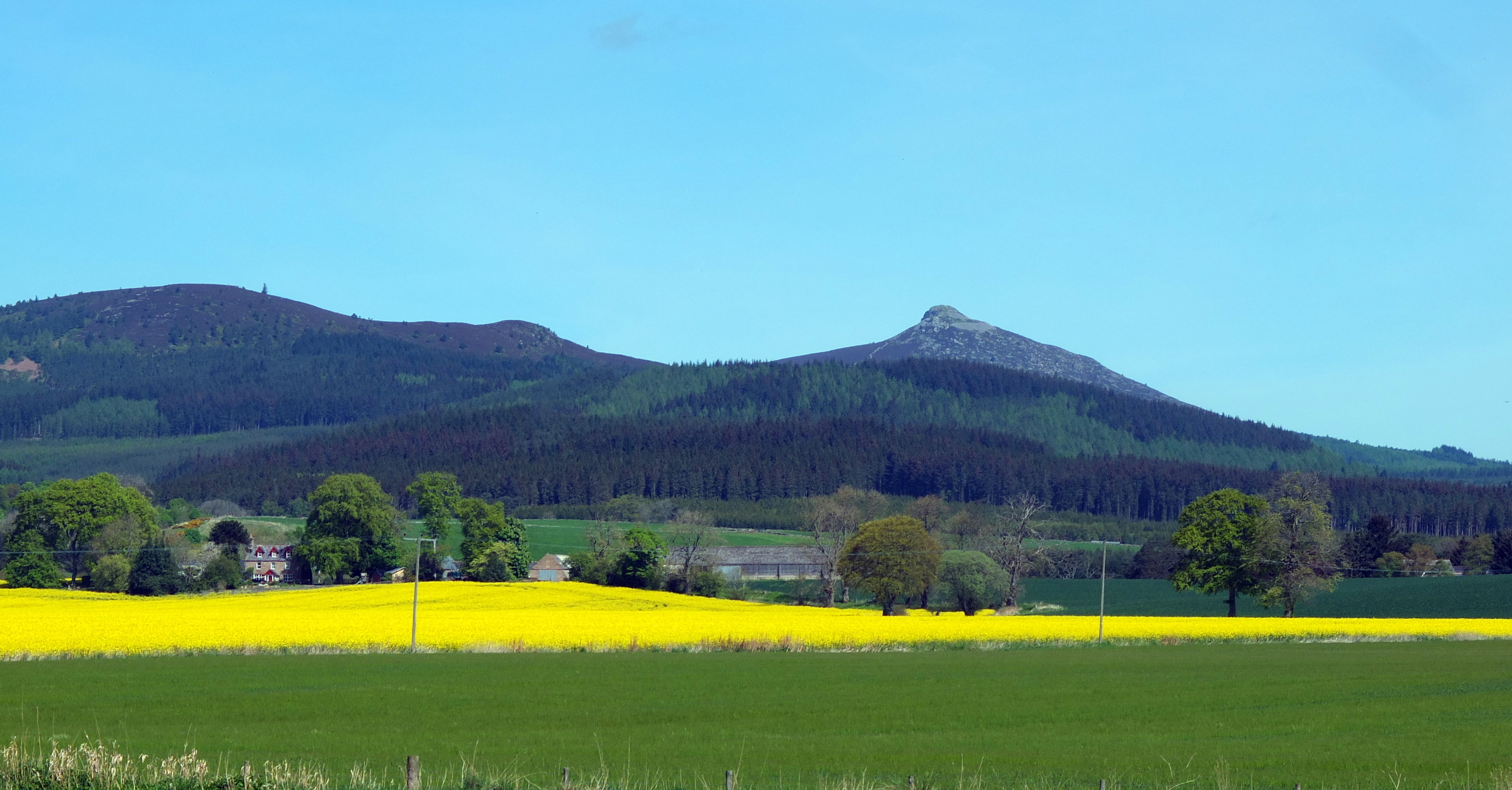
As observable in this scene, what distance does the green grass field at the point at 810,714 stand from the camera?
78.1 feet

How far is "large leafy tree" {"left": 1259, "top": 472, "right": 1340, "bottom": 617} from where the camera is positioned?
7950cm

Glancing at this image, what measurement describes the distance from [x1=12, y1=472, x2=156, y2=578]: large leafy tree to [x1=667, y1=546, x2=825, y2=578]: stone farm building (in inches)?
1907

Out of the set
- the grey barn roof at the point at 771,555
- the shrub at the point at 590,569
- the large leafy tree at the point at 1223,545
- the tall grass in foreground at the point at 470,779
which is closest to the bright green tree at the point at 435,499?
the shrub at the point at 590,569

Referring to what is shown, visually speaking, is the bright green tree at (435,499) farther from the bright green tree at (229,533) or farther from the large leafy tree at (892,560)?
the large leafy tree at (892,560)

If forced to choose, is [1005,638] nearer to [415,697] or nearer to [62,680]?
[415,697]

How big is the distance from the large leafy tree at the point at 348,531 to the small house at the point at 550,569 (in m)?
20.6

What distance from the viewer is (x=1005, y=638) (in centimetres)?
5634

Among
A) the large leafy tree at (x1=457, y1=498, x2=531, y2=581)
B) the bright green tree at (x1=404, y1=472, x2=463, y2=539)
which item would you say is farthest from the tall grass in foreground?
the bright green tree at (x1=404, y1=472, x2=463, y2=539)

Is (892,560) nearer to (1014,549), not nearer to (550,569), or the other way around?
(1014,549)

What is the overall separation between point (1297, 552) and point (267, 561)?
98.5 meters

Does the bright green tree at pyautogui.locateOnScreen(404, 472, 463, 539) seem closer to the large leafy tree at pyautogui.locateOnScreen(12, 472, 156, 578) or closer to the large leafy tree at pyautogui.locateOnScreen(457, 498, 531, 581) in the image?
the large leafy tree at pyautogui.locateOnScreen(457, 498, 531, 581)

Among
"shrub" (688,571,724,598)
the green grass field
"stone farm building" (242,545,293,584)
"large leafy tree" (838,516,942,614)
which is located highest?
"large leafy tree" (838,516,942,614)

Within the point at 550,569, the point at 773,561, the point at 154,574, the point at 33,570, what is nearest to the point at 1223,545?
the point at 773,561

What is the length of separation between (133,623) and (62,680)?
68.8 feet
